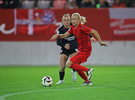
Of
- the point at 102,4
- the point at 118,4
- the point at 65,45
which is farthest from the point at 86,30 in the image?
the point at 118,4

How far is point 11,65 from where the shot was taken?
16.4 m

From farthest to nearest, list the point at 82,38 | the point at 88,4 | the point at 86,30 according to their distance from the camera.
A: 1. the point at 88,4
2. the point at 82,38
3. the point at 86,30

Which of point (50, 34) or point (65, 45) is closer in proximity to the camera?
point (65, 45)

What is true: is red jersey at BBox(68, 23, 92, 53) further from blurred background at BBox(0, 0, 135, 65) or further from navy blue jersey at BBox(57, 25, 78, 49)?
blurred background at BBox(0, 0, 135, 65)

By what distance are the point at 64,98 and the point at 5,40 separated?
10933 millimetres

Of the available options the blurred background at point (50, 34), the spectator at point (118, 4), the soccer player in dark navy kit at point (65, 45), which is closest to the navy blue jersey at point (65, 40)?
the soccer player in dark navy kit at point (65, 45)

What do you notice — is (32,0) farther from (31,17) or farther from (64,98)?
(64,98)

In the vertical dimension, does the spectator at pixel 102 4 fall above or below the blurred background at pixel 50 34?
above

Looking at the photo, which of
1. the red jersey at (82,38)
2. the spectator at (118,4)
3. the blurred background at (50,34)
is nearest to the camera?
the red jersey at (82,38)

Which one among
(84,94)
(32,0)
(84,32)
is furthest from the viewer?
(32,0)

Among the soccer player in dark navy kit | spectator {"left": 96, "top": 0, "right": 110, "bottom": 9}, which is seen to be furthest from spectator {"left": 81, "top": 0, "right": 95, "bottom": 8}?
the soccer player in dark navy kit

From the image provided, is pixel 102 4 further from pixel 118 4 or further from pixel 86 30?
pixel 86 30

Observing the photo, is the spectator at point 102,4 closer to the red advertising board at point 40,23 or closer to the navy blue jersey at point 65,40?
the red advertising board at point 40,23

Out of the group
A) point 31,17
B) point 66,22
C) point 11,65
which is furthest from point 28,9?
point 66,22
